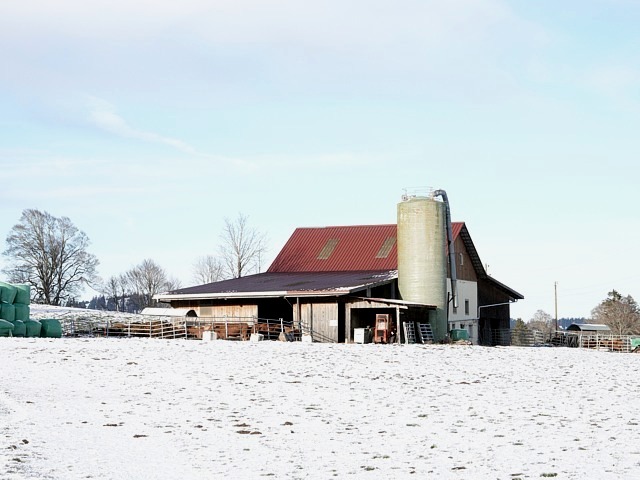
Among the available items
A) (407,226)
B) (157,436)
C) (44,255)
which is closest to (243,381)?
(157,436)

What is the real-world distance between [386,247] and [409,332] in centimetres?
1121

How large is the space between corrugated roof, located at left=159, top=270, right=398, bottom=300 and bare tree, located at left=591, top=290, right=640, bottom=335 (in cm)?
5057

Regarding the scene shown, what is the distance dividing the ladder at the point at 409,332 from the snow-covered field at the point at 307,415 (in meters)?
10.8

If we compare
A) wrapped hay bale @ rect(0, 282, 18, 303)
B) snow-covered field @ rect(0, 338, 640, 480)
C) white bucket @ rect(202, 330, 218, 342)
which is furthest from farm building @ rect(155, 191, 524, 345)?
snow-covered field @ rect(0, 338, 640, 480)

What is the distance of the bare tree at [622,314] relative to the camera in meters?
90.1

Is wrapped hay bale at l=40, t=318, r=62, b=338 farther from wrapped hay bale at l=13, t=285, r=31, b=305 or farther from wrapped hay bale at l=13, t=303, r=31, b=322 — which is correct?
wrapped hay bale at l=13, t=285, r=31, b=305

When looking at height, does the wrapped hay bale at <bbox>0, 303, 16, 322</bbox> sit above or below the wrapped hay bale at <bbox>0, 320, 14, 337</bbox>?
above

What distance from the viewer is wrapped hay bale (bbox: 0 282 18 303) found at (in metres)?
36.9

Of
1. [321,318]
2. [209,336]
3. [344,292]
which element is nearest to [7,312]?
[209,336]

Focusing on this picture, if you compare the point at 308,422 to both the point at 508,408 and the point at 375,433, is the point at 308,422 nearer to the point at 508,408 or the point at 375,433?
the point at 375,433

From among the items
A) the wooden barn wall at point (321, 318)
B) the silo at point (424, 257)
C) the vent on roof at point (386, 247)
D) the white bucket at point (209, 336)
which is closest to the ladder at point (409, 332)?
the silo at point (424, 257)

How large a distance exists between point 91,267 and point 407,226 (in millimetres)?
49001

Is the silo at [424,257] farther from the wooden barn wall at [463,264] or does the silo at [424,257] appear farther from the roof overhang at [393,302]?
the wooden barn wall at [463,264]

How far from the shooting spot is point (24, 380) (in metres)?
22.2
